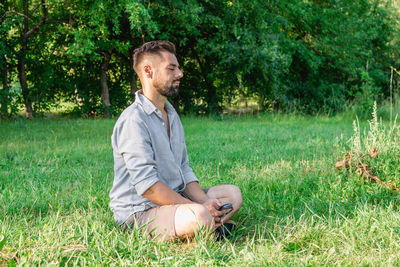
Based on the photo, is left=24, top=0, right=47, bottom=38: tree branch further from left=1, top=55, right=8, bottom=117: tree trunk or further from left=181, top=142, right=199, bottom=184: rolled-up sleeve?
left=181, top=142, right=199, bottom=184: rolled-up sleeve

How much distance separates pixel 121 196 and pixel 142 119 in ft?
2.15

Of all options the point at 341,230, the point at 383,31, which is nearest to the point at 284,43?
the point at 383,31

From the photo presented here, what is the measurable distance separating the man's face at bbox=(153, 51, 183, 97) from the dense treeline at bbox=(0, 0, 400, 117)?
6.94m

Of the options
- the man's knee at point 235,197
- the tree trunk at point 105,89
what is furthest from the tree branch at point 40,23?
the man's knee at point 235,197

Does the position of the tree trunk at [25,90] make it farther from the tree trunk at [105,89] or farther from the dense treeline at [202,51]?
the tree trunk at [105,89]

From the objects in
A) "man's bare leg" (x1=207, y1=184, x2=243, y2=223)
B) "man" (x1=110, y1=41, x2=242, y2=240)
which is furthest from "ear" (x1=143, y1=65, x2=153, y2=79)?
"man's bare leg" (x1=207, y1=184, x2=243, y2=223)

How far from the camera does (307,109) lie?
16.1 meters

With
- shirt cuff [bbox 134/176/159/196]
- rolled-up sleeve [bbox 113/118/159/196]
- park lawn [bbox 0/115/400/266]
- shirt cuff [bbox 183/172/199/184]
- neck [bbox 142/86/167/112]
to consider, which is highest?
neck [bbox 142/86/167/112]

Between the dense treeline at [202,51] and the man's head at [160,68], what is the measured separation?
6874 millimetres

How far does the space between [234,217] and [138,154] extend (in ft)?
4.45

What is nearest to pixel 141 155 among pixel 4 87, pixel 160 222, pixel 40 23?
pixel 160 222

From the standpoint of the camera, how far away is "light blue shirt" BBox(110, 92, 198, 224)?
308 centimetres

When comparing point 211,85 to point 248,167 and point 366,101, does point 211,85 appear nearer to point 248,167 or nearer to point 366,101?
point 366,101

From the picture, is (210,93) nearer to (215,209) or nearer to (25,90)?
(25,90)
